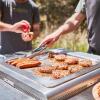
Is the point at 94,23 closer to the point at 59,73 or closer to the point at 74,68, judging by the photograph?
the point at 74,68

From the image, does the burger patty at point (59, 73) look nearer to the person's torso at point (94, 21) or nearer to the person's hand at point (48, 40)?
the person's hand at point (48, 40)

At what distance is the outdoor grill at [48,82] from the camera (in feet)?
3.83

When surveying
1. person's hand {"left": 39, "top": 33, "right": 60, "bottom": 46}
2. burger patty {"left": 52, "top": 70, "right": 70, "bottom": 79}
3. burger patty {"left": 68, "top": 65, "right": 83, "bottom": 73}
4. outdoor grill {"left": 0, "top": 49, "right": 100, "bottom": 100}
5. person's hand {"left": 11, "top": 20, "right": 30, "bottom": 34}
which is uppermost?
person's hand {"left": 11, "top": 20, "right": 30, "bottom": 34}

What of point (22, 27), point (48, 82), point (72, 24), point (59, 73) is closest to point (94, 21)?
point (72, 24)

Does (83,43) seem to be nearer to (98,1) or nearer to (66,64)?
(98,1)

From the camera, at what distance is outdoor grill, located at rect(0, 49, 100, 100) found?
45.9 inches

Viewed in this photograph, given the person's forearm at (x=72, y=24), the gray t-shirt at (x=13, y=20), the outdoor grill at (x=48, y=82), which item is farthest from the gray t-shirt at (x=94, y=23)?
the gray t-shirt at (x=13, y=20)

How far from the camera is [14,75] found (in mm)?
1354

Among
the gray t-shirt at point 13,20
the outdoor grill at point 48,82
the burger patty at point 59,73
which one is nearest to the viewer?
the outdoor grill at point 48,82

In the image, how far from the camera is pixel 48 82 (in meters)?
1.24

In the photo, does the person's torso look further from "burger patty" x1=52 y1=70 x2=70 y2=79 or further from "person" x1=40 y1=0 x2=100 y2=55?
"burger patty" x1=52 y1=70 x2=70 y2=79

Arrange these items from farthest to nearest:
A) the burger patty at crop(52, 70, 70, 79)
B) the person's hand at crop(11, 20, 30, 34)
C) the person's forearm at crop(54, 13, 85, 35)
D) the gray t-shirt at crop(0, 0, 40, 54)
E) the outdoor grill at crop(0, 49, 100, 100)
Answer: the gray t-shirt at crop(0, 0, 40, 54)
the person's forearm at crop(54, 13, 85, 35)
the person's hand at crop(11, 20, 30, 34)
the burger patty at crop(52, 70, 70, 79)
the outdoor grill at crop(0, 49, 100, 100)

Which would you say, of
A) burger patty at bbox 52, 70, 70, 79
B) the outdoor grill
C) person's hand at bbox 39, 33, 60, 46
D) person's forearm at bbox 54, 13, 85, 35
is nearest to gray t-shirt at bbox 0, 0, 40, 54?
person's forearm at bbox 54, 13, 85, 35

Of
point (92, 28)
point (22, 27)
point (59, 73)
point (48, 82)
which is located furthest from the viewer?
point (92, 28)
